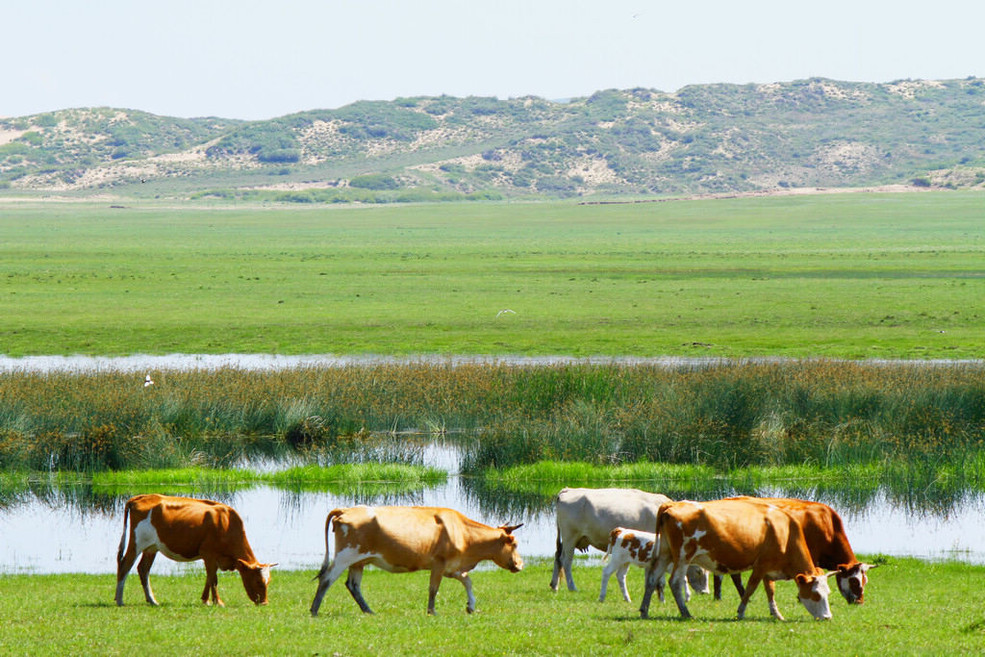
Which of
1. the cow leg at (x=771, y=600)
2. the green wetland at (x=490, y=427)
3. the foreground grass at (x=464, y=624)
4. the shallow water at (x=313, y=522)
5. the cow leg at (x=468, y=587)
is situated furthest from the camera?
the shallow water at (x=313, y=522)

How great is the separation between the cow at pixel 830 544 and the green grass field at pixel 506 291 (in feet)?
95.4

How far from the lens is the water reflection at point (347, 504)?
811 inches

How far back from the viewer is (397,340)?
47.8 meters

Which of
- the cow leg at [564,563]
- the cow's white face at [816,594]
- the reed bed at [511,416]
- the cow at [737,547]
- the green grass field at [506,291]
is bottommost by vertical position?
the green grass field at [506,291]

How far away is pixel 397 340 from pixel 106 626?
3521 cm

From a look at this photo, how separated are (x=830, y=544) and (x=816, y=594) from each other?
4.71 feet

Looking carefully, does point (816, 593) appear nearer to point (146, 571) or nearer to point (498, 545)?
point (498, 545)

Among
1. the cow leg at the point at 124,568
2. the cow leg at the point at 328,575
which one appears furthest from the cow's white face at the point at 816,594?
the cow leg at the point at 124,568

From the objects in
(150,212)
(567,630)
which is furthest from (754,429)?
(150,212)

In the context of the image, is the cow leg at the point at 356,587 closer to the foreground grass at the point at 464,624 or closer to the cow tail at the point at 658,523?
the foreground grass at the point at 464,624

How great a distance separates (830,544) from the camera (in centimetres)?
1459

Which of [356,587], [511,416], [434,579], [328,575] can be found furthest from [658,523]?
[511,416]

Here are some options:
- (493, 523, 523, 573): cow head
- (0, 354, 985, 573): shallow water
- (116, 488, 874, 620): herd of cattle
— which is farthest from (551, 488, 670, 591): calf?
(0, 354, 985, 573): shallow water

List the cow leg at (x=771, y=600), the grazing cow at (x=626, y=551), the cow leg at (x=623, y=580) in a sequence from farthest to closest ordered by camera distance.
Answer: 1. the cow leg at (x=623, y=580)
2. the grazing cow at (x=626, y=551)
3. the cow leg at (x=771, y=600)
